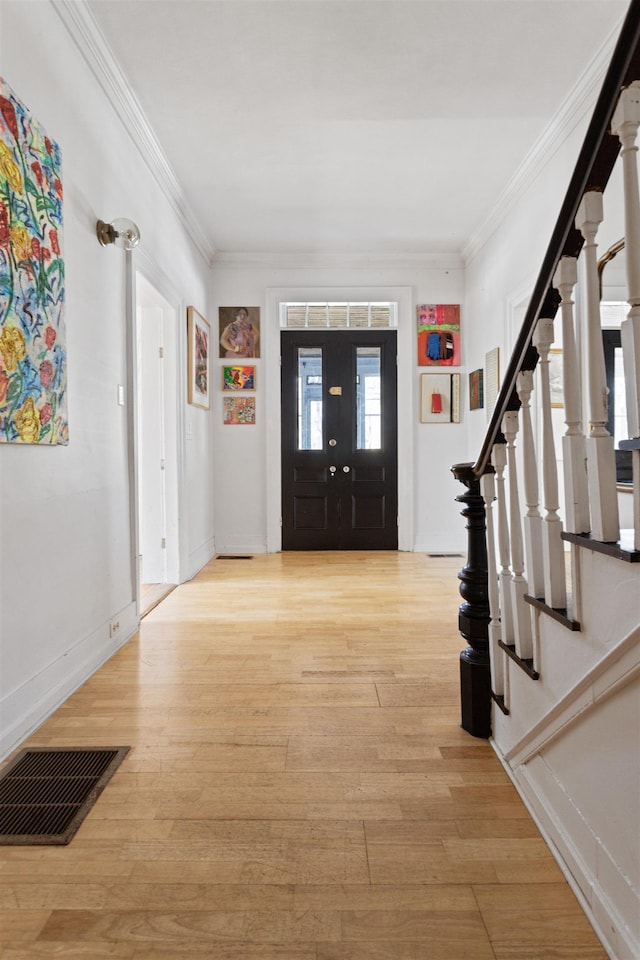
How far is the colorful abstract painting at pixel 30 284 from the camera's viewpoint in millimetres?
1901

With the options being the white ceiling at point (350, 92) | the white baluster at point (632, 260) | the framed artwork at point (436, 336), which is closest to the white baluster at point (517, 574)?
the white baluster at point (632, 260)

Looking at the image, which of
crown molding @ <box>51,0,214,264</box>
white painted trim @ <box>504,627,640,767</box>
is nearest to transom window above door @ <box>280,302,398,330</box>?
crown molding @ <box>51,0,214,264</box>

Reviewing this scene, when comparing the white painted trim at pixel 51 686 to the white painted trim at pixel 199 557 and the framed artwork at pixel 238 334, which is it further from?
the framed artwork at pixel 238 334

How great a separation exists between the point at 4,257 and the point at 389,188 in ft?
10.8

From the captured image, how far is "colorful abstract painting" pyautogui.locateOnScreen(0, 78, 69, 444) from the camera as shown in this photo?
1901mm

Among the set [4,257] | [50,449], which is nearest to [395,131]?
[4,257]

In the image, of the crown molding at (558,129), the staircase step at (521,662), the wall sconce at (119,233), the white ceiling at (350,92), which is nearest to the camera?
the staircase step at (521,662)

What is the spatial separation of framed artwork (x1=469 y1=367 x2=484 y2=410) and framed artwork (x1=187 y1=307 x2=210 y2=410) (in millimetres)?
2596

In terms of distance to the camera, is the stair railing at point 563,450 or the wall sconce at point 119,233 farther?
the wall sconce at point 119,233

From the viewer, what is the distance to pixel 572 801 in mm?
1290

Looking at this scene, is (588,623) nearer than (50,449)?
Yes

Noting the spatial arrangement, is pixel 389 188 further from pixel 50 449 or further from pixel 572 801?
pixel 572 801

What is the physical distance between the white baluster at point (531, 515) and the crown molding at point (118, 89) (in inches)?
98.2

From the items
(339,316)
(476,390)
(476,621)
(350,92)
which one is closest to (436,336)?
(476,390)
